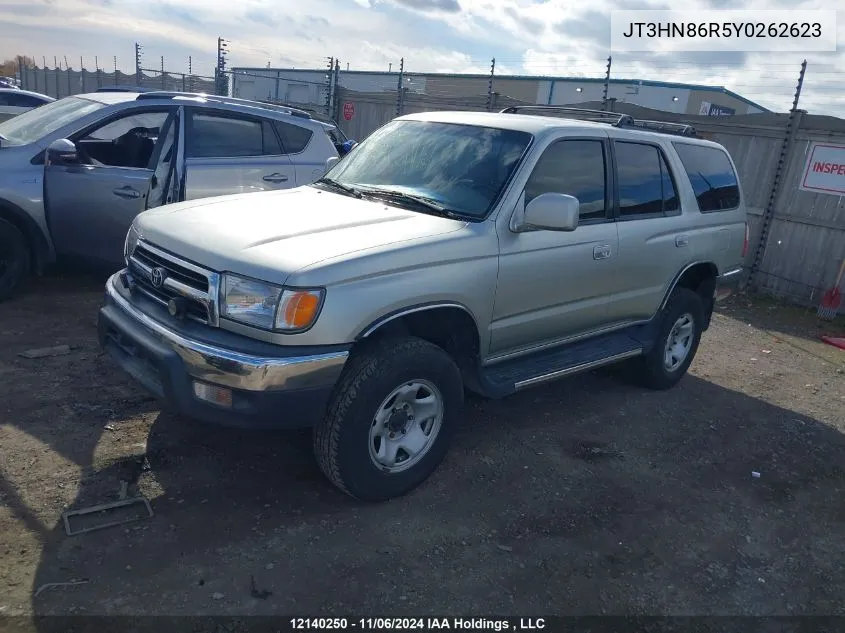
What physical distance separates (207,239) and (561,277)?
208cm

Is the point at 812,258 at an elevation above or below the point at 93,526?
above

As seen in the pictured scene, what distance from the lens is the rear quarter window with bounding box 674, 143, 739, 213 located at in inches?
214

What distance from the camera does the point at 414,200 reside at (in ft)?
13.0

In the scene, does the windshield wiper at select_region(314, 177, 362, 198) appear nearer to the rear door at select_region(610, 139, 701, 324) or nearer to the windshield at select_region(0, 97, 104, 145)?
the rear door at select_region(610, 139, 701, 324)

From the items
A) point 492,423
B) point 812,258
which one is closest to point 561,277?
point 492,423

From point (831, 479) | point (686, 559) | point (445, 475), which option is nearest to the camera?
point (686, 559)

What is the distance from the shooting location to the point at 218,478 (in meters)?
3.69

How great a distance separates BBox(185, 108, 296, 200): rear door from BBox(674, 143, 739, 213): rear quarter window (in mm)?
3622

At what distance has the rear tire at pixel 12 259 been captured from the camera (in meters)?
5.61

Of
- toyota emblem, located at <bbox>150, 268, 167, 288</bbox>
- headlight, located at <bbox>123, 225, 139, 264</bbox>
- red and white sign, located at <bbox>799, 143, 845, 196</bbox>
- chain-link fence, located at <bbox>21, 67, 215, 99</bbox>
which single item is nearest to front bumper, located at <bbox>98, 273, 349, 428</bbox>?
toyota emblem, located at <bbox>150, 268, 167, 288</bbox>

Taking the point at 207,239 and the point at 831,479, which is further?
the point at 831,479

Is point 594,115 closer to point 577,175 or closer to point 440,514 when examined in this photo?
point 577,175

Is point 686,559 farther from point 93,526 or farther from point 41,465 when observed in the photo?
point 41,465

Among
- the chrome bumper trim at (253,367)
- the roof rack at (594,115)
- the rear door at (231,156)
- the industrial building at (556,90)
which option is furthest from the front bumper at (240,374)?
the industrial building at (556,90)
